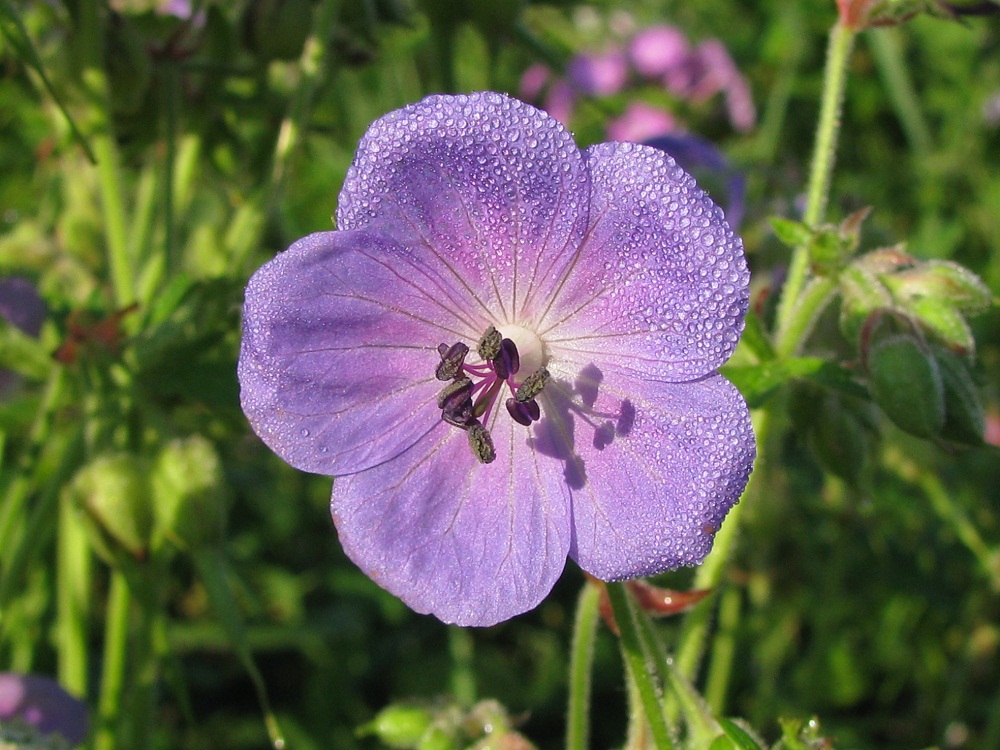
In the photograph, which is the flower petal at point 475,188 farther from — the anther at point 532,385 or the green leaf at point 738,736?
the green leaf at point 738,736

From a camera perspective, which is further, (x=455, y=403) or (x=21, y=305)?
(x=21, y=305)

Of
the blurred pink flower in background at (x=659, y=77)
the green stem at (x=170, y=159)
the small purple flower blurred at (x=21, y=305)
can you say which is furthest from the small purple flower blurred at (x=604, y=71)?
the small purple flower blurred at (x=21, y=305)

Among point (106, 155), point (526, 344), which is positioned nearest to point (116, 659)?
point (106, 155)

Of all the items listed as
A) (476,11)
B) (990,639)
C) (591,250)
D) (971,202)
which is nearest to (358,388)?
(591,250)

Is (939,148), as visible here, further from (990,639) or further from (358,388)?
(358,388)

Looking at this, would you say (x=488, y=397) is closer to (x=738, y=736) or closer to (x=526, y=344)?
(x=526, y=344)

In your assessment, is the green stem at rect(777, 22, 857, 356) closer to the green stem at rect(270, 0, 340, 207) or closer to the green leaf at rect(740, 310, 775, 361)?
the green leaf at rect(740, 310, 775, 361)

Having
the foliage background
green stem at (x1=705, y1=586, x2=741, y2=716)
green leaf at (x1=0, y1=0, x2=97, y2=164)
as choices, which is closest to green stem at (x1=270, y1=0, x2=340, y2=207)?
the foliage background
